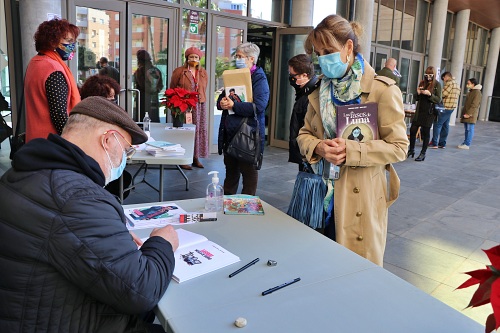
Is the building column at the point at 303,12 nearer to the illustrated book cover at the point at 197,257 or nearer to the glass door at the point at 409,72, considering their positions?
Result: the glass door at the point at 409,72

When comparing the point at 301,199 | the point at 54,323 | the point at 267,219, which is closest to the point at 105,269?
the point at 54,323

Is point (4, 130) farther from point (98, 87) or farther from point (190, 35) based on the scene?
point (190, 35)

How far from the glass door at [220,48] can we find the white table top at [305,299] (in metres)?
5.90

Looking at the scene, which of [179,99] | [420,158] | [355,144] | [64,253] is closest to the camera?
[64,253]

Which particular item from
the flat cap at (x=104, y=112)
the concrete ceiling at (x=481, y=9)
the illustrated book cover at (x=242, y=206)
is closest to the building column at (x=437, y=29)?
the concrete ceiling at (x=481, y=9)

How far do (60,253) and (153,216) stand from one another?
0.89 meters

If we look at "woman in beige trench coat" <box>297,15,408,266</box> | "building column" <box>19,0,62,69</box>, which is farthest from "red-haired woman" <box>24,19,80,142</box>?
"building column" <box>19,0,62,69</box>

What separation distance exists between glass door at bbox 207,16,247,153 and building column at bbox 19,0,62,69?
2736 millimetres

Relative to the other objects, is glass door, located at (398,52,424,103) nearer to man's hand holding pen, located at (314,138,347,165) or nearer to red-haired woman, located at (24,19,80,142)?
red-haired woman, located at (24,19,80,142)

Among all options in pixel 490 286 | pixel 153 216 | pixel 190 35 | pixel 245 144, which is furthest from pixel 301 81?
pixel 190 35

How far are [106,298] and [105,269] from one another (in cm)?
9

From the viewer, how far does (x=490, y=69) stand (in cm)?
1886

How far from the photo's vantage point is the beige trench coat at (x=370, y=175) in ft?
6.40

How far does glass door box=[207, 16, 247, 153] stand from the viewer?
729 cm
